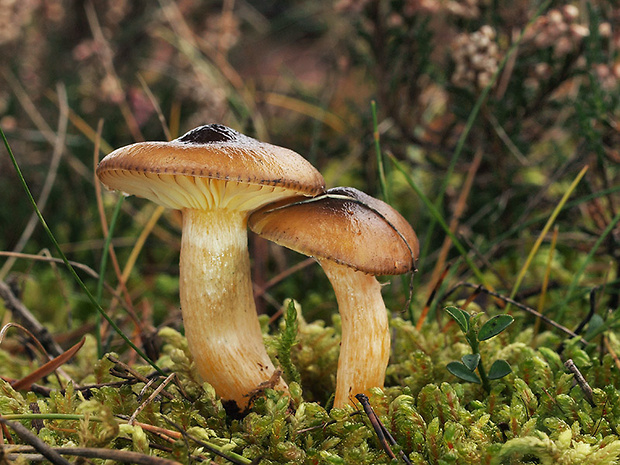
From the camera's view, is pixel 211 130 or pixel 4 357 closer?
pixel 211 130

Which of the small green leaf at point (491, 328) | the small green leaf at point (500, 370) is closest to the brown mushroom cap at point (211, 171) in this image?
the small green leaf at point (491, 328)

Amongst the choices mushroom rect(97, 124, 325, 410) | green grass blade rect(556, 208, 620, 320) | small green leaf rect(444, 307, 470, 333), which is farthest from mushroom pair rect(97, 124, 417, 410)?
green grass blade rect(556, 208, 620, 320)

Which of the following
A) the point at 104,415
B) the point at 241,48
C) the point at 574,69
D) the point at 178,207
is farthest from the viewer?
the point at 241,48

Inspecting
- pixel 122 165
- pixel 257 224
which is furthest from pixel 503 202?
pixel 122 165

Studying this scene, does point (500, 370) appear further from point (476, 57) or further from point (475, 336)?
point (476, 57)

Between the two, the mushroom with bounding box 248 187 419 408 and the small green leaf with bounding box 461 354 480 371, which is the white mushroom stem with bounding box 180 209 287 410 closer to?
the mushroom with bounding box 248 187 419 408

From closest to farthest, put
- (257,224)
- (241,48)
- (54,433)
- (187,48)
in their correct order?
(54,433) → (257,224) → (187,48) → (241,48)

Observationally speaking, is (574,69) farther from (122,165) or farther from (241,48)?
(241,48)
